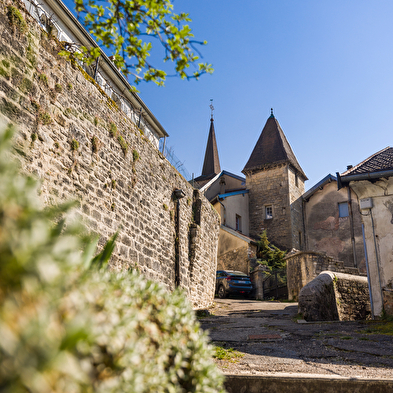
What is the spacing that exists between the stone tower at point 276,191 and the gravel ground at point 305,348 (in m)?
17.6

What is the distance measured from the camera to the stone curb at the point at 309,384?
2965mm

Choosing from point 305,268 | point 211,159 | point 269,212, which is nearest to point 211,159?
point 211,159

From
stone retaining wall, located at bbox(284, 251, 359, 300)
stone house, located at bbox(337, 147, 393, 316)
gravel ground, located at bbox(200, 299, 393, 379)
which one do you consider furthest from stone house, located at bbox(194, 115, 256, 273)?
gravel ground, located at bbox(200, 299, 393, 379)

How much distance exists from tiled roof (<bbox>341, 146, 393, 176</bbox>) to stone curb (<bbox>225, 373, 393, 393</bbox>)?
6.47 meters

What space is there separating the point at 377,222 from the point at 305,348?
15.7ft

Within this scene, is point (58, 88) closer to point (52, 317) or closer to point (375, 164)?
point (52, 317)

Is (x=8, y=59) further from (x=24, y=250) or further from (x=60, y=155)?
(x=24, y=250)

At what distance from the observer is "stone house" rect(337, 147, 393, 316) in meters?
8.17

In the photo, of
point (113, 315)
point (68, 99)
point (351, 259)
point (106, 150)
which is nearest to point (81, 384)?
point (113, 315)

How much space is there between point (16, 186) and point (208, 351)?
1.24 metres

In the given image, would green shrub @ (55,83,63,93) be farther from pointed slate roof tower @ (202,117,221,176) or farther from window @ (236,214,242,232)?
pointed slate roof tower @ (202,117,221,176)

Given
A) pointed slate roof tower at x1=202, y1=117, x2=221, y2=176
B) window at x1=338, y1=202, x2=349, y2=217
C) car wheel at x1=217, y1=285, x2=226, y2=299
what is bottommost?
car wheel at x1=217, y1=285, x2=226, y2=299

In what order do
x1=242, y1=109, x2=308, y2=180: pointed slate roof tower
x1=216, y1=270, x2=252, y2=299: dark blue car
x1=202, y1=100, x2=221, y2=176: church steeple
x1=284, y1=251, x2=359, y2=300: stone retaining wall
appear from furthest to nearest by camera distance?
x1=202, y1=100, x2=221, y2=176: church steeple < x1=242, y1=109, x2=308, y2=180: pointed slate roof tower < x1=216, y1=270, x2=252, y2=299: dark blue car < x1=284, y1=251, x2=359, y2=300: stone retaining wall

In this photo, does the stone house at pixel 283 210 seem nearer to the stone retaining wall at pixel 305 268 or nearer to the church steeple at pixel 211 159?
the stone retaining wall at pixel 305 268
